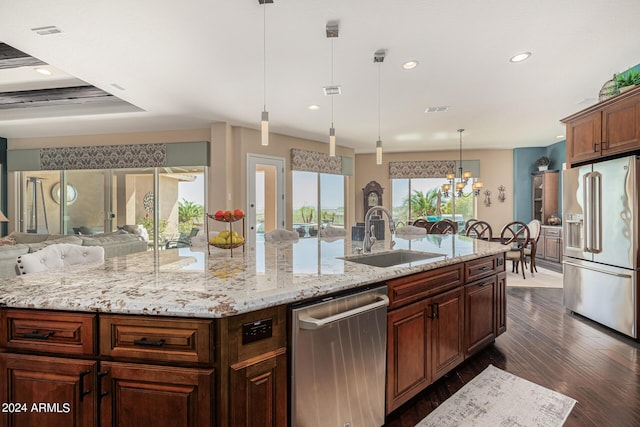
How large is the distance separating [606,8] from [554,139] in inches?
215

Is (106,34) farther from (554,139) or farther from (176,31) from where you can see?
(554,139)

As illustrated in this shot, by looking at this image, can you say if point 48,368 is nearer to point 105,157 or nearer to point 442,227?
point 442,227

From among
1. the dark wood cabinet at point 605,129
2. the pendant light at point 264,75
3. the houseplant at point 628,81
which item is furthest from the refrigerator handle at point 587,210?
the pendant light at point 264,75

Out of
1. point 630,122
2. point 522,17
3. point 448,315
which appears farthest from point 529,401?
point 522,17

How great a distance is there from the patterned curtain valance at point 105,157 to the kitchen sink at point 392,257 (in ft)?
17.1

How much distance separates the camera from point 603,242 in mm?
3037

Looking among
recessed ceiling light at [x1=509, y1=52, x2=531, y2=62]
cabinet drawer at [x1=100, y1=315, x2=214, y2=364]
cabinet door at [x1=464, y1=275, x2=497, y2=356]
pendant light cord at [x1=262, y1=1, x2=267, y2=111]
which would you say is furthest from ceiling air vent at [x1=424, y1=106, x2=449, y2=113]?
cabinet drawer at [x1=100, y1=315, x2=214, y2=364]

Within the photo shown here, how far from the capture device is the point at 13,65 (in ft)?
11.4

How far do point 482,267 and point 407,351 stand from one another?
1.01m

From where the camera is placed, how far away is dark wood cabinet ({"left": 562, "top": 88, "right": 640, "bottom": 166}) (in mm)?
2727

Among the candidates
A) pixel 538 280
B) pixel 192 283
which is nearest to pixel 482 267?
pixel 192 283

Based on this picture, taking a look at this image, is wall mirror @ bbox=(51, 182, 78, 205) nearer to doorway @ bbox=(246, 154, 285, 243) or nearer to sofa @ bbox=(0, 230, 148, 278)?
sofa @ bbox=(0, 230, 148, 278)

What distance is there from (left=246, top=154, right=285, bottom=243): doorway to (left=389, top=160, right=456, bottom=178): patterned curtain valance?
11.2 ft

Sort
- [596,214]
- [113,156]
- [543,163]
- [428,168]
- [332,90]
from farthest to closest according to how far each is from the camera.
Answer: [428,168], [543,163], [113,156], [332,90], [596,214]
